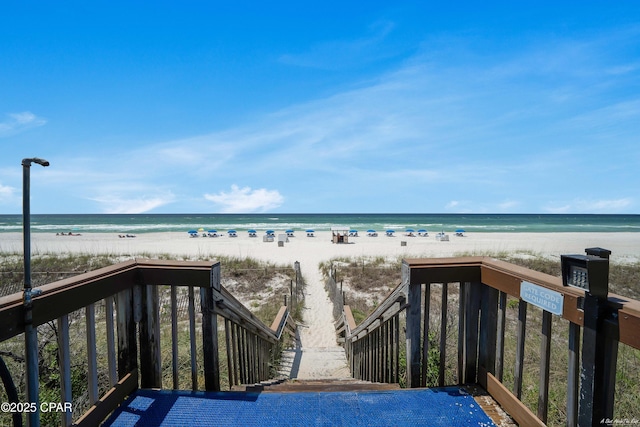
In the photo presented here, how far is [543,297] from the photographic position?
2.13 m

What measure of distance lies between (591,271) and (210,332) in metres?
2.58

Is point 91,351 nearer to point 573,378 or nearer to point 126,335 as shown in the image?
point 126,335

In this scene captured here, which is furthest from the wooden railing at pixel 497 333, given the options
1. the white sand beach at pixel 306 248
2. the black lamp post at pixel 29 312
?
the white sand beach at pixel 306 248

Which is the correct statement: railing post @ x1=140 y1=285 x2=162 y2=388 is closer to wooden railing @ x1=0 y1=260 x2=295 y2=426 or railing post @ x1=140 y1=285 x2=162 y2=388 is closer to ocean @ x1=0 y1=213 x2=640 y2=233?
wooden railing @ x1=0 y1=260 x2=295 y2=426

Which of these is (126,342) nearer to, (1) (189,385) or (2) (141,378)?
(2) (141,378)

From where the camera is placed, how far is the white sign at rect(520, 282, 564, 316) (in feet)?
6.63

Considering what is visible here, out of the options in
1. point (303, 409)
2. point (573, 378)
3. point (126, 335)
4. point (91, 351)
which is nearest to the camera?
point (573, 378)

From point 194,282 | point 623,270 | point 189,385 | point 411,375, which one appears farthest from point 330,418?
point 623,270

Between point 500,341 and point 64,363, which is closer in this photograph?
point 64,363

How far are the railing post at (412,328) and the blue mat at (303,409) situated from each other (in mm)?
163

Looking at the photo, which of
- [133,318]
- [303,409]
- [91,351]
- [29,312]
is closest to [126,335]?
[133,318]

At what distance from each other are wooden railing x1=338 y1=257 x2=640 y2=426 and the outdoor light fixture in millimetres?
92

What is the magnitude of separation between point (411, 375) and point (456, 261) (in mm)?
1037

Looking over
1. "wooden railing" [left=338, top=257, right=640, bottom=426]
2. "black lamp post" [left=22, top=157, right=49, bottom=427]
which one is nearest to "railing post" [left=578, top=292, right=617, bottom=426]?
"wooden railing" [left=338, top=257, right=640, bottom=426]
